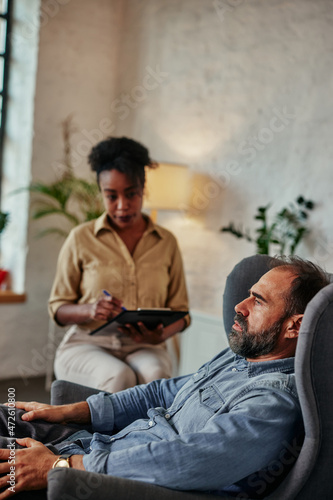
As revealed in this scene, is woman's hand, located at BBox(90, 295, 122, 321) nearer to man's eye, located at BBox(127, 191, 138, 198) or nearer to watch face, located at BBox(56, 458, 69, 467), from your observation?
man's eye, located at BBox(127, 191, 138, 198)

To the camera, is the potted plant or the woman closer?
the woman

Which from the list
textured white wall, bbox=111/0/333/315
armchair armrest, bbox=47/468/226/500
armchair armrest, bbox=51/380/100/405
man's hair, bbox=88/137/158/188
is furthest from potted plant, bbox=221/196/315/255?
armchair armrest, bbox=47/468/226/500

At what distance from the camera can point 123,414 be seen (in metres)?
1.98

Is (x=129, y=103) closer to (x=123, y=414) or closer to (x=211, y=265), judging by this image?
(x=211, y=265)

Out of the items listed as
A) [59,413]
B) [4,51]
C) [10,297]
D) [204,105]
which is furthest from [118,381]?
[4,51]

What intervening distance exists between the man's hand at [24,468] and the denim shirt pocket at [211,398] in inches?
17.7

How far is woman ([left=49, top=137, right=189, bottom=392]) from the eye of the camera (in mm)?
2727

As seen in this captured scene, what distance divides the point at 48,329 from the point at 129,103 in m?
1.99

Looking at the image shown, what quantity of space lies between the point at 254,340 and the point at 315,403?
1.12ft

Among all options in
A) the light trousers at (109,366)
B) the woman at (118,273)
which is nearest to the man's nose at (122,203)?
the woman at (118,273)

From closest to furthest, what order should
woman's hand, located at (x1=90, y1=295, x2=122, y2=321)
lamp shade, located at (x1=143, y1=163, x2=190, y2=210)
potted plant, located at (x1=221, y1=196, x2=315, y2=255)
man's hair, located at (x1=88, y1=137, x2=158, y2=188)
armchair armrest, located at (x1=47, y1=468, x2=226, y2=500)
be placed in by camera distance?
armchair armrest, located at (x1=47, y1=468, x2=226, y2=500) → woman's hand, located at (x1=90, y1=295, x2=122, y2=321) → man's hair, located at (x1=88, y1=137, x2=158, y2=188) → potted plant, located at (x1=221, y1=196, x2=315, y2=255) → lamp shade, located at (x1=143, y1=163, x2=190, y2=210)

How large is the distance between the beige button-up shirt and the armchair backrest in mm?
1500

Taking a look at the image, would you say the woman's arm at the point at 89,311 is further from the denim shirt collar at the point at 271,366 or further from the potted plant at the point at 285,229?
the potted plant at the point at 285,229

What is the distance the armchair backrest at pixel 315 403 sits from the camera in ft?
4.57
